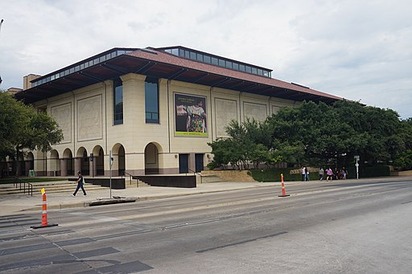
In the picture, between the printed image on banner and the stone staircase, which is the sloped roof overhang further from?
the stone staircase

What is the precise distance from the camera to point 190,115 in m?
45.3

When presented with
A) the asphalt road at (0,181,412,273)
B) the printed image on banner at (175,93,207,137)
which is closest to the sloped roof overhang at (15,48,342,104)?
the printed image on banner at (175,93,207,137)

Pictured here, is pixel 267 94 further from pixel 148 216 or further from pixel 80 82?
pixel 148 216

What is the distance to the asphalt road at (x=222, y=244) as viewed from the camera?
6504 mm

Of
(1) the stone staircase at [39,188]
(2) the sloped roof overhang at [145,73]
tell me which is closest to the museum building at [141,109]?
(2) the sloped roof overhang at [145,73]

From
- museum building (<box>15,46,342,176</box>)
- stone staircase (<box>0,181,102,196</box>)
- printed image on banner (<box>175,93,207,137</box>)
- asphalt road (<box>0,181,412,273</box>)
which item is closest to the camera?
asphalt road (<box>0,181,412,273</box>)

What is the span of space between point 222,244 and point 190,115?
3758cm

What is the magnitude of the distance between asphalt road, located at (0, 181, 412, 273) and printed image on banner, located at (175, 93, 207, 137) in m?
31.4

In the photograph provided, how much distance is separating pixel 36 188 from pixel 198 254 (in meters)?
25.8

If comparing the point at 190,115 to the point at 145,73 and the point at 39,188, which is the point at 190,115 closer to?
the point at 145,73

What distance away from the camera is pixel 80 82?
44.2 metres

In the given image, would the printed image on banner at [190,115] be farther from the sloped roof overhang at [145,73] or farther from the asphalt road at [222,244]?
the asphalt road at [222,244]

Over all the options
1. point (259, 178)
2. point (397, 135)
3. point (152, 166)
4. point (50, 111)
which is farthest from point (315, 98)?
point (50, 111)

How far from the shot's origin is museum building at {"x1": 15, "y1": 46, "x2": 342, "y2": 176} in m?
40.2
